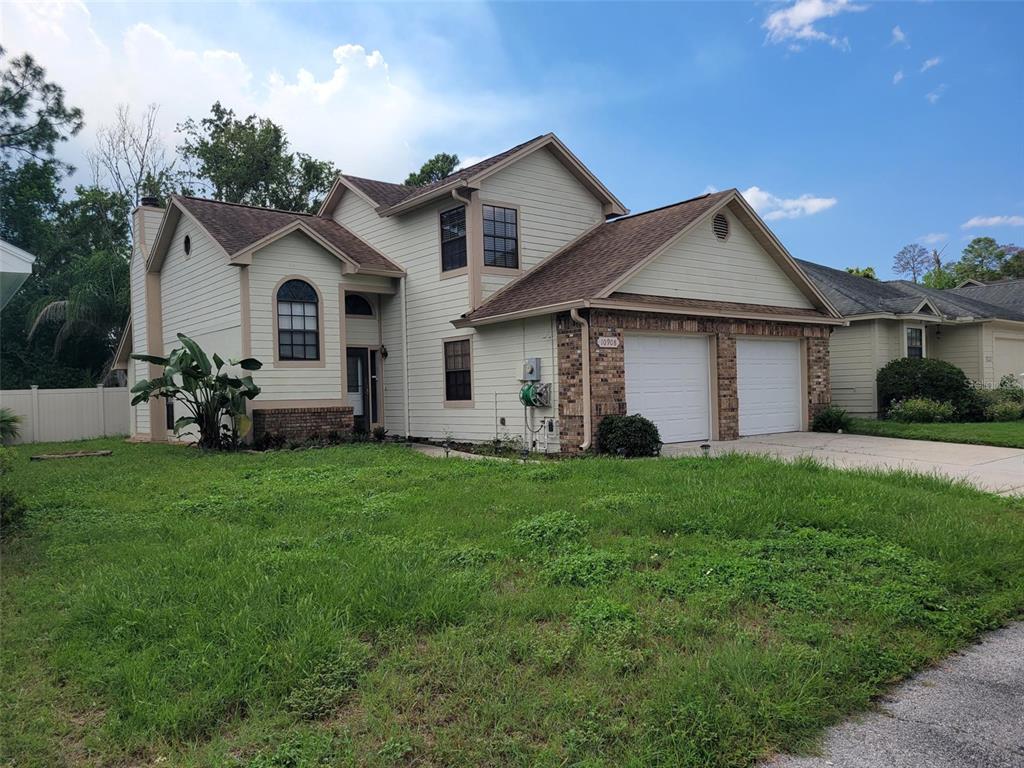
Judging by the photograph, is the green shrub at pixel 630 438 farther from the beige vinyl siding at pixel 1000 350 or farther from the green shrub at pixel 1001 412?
the beige vinyl siding at pixel 1000 350

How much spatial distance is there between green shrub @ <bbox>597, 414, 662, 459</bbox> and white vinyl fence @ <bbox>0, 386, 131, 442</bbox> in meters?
16.1

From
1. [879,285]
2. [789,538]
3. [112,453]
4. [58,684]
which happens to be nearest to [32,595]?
[58,684]

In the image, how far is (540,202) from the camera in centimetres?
1639

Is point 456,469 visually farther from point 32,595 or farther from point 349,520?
point 32,595

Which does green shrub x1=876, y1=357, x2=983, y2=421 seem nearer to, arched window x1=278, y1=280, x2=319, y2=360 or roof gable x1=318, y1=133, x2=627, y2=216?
roof gable x1=318, y1=133, x2=627, y2=216

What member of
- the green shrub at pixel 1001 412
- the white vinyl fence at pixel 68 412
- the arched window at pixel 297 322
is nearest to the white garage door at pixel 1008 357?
the green shrub at pixel 1001 412

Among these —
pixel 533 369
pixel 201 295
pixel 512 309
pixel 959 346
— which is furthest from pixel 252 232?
pixel 959 346

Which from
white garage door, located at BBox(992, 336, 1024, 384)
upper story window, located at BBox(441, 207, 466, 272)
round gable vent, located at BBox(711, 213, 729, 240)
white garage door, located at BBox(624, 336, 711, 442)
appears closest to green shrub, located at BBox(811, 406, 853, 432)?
white garage door, located at BBox(624, 336, 711, 442)

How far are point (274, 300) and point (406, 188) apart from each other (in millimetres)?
5573

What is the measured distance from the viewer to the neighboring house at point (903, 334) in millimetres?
20250

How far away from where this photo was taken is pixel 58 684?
154 inches

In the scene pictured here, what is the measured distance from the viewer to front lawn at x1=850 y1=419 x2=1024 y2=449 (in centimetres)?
1359

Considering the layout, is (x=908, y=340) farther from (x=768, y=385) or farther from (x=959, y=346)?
(x=768, y=385)

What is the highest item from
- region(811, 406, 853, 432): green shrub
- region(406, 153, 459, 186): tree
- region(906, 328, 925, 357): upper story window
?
region(406, 153, 459, 186): tree
